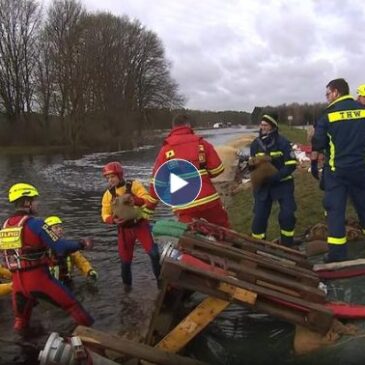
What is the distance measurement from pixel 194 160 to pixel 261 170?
103 centimetres

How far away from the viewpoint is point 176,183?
22.1 ft

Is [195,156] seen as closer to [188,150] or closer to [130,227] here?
[188,150]

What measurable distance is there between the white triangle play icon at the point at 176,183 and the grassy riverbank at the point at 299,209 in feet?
10.7

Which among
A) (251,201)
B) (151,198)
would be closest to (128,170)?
(251,201)

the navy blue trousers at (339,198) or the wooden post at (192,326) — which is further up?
the navy blue trousers at (339,198)

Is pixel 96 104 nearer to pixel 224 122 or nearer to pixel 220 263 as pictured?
pixel 220 263

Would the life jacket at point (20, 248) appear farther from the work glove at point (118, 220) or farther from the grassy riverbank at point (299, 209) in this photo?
the grassy riverbank at point (299, 209)

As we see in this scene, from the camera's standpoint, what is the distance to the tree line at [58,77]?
5656 cm

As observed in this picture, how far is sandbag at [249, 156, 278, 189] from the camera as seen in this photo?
7266 mm

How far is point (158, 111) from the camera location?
76562mm

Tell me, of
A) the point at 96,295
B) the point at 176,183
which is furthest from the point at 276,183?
the point at 96,295

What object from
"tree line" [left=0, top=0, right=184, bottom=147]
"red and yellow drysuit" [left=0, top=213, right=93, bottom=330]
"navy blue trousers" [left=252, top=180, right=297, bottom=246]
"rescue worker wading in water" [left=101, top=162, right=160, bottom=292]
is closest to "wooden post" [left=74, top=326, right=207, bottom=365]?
"red and yellow drysuit" [left=0, top=213, right=93, bottom=330]

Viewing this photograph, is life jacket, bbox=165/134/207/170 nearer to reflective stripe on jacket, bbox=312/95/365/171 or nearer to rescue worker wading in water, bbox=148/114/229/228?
rescue worker wading in water, bbox=148/114/229/228
